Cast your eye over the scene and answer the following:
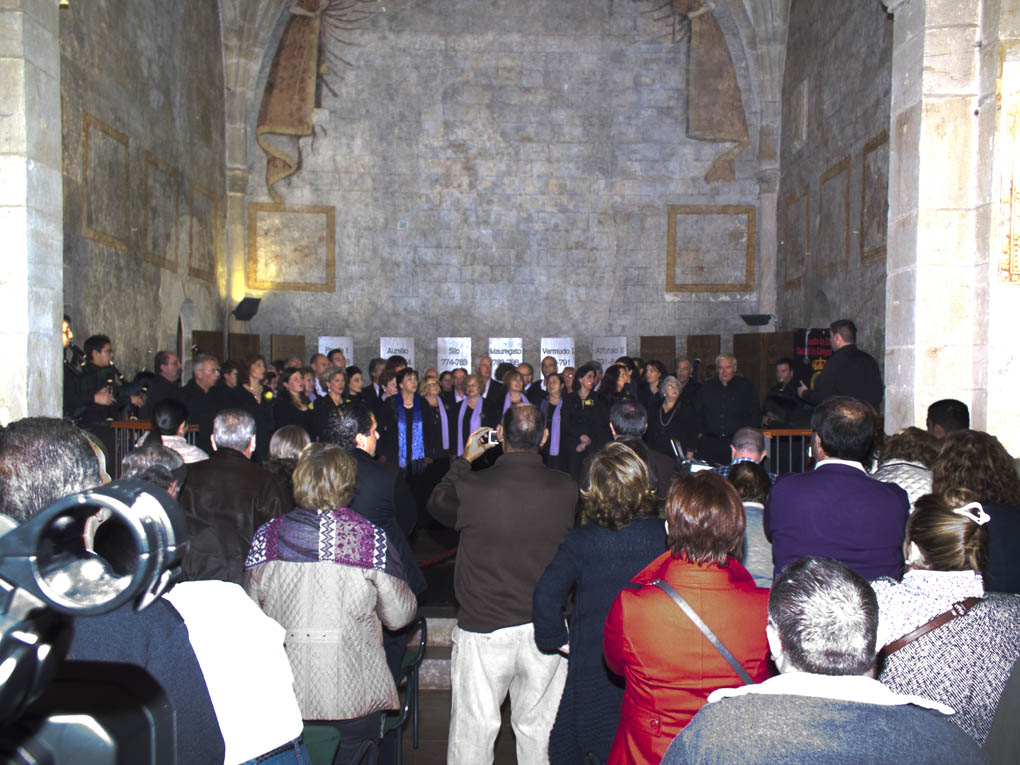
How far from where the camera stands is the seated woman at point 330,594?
2801 mm

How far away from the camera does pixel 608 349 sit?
606 inches

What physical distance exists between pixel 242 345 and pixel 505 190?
5.48 m

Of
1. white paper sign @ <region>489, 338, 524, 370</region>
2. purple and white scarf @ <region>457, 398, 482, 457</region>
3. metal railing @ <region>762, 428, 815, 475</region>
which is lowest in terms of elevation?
metal railing @ <region>762, 428, 815, 475</region>

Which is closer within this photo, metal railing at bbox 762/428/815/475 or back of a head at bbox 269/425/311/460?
back of a head at bbox 269/425/311/460

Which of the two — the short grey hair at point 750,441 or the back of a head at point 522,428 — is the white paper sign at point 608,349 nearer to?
the short grey hair at point 750,441

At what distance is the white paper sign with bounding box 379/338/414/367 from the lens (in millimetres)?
15344

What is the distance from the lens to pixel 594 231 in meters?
16.0

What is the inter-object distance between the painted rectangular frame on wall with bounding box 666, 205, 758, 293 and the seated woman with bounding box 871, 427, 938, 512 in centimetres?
1207

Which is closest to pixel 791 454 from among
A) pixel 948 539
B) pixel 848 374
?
pixel 848 374

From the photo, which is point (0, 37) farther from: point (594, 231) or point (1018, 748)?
point (594, 231)

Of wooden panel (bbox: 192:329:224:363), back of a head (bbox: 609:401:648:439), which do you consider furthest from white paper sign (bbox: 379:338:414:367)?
back of a head (bbox: 609:401:648:439)

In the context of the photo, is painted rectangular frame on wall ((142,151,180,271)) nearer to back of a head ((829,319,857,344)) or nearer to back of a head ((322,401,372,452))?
back of a head ((322,401,372,452))

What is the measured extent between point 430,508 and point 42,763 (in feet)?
8.50

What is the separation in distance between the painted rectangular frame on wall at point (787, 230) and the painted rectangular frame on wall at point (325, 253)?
8039 mm
